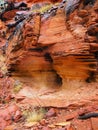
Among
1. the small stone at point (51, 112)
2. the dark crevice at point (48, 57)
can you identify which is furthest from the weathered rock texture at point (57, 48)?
the small stone at point (51, 112)

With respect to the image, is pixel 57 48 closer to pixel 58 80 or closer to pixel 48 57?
pixel 48 57

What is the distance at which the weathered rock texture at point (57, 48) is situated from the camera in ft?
26.7

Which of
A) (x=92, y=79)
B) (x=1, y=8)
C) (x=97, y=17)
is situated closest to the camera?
(x=97, y=17)

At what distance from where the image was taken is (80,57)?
8.24 m

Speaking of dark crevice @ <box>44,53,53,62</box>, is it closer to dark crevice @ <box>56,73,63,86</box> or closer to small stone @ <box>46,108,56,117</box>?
dark crevice @ <box>56,73,63,86</box>

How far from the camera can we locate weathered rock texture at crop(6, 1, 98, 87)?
8.14 metres

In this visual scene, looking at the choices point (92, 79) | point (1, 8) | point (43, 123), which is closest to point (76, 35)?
point (92, 79)

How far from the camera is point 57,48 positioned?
28.9 feet

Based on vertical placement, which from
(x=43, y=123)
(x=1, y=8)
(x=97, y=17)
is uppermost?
(x=97, y=17)

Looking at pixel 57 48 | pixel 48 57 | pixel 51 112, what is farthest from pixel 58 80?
pixel 51 112

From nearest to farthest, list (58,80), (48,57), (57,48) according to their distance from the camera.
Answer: (57,48), (48,57), (58,80)

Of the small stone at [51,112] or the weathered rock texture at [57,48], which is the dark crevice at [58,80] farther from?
the small stone at [51,112]

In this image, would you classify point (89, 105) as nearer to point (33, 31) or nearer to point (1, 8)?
point (33, 31)

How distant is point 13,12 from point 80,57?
996 centimetres
